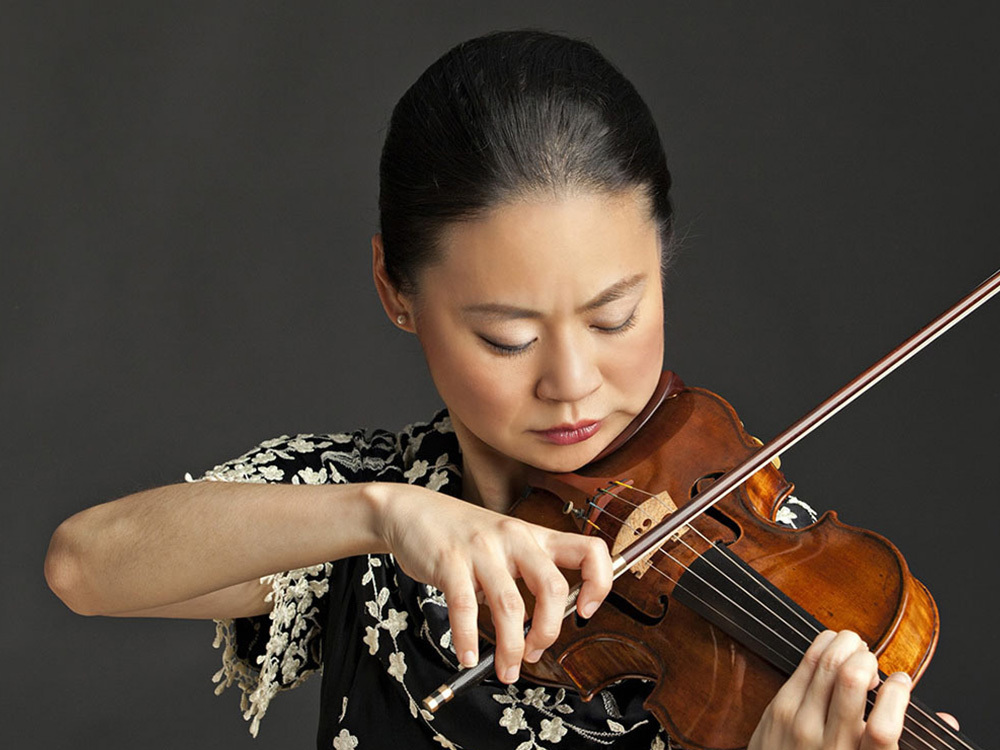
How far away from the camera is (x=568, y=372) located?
105cm

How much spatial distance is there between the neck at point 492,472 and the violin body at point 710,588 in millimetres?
63

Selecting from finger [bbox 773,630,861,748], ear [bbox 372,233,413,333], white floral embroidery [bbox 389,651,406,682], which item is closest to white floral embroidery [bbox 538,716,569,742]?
white floral embroidery [bbox 389,651,406,682]

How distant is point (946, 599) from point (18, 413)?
4.47 ft

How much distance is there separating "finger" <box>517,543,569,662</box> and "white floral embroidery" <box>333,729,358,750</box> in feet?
1.26

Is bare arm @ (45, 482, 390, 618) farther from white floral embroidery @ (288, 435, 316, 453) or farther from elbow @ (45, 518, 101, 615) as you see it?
white floral embroidery @ (288, 435, 316, 453)

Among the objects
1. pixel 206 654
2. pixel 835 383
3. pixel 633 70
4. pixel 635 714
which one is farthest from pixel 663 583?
pixel 206 654

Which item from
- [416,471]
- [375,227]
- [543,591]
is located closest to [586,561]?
[543,591]

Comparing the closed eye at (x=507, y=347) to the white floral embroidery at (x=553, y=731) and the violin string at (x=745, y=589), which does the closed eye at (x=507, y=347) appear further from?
the white floral embroidery at (x=553, y=731)

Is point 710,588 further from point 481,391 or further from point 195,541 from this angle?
point 195,541

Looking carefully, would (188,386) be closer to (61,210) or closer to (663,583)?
(61,210)

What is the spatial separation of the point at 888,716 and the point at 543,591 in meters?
0.23

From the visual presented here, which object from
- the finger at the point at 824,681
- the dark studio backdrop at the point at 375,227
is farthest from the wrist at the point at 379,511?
the dark studio backdrop at the point at 375,227

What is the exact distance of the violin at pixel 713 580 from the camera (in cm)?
97

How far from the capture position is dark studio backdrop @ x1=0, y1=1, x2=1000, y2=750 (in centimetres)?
194
